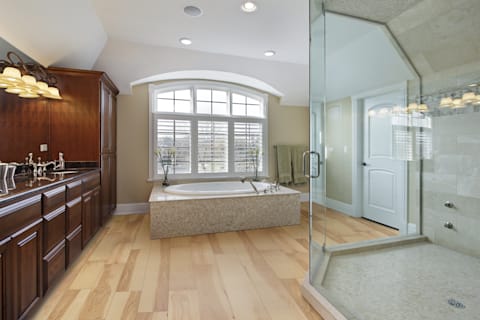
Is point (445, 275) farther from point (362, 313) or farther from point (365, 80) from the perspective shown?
point (365, 80)

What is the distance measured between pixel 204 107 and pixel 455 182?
12.4 feet

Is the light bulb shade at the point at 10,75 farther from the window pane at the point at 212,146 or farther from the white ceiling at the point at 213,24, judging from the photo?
the window pane at the point at 212,146

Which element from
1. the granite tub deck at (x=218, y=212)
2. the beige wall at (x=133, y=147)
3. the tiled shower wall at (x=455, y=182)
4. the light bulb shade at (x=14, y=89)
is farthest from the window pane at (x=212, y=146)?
the tiled shower wall at (x=455, y=182)

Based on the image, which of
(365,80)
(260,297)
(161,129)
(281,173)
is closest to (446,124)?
(365,80)

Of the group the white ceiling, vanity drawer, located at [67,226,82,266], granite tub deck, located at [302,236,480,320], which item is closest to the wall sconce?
the white ceiling

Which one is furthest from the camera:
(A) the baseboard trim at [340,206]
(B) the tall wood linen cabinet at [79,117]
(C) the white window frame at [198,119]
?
(C) the white window frame at [198,119]

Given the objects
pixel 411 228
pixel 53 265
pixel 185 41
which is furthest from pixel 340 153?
pixel 53 265

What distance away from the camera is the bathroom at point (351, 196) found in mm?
1771

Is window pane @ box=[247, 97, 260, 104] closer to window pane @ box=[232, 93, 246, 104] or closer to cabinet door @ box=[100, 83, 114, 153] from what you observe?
window pane @ box=[232, 93, 246, 104]

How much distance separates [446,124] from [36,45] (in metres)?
4.34

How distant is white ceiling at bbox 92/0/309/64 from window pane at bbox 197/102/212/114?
1088mm

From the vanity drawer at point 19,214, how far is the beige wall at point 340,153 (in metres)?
2.87

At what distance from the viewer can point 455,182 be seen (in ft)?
7.91

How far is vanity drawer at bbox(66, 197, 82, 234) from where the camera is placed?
2105mm
